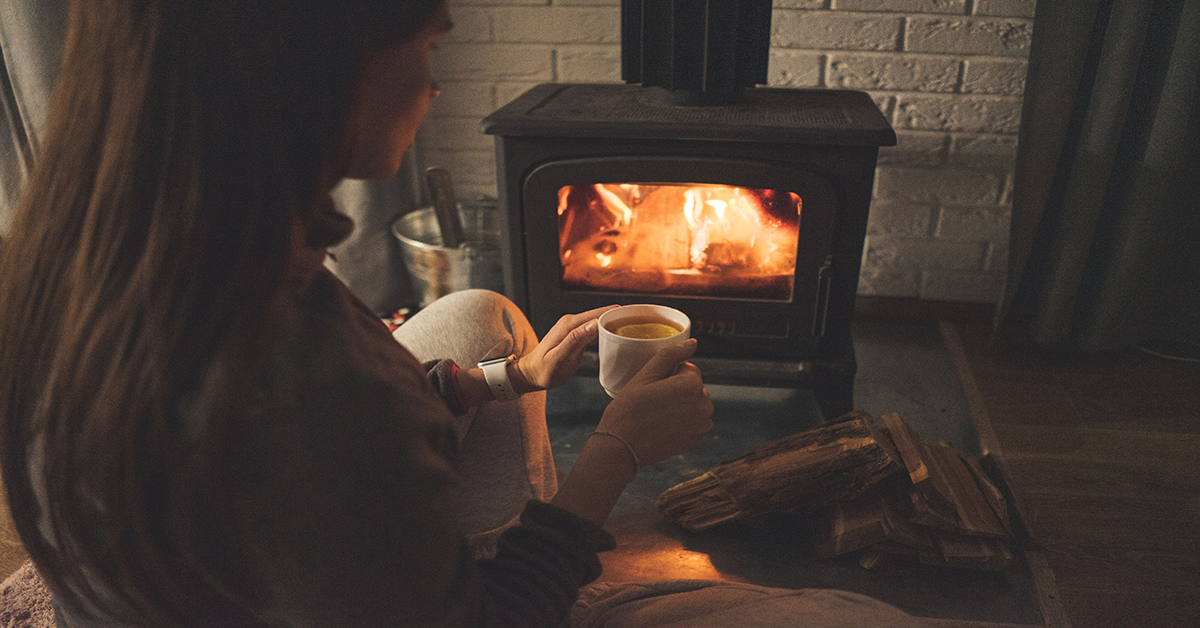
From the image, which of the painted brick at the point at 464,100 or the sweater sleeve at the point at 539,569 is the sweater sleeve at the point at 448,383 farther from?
the painted brick at the point at 464,100

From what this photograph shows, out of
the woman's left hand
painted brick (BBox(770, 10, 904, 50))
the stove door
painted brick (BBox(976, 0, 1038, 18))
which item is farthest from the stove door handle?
painted brick (BBox(976, 0, 1038, 18))

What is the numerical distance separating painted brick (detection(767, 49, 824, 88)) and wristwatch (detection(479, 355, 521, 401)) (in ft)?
3.58

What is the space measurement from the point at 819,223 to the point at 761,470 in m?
0.42

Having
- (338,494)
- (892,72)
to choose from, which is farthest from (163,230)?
(892,72)

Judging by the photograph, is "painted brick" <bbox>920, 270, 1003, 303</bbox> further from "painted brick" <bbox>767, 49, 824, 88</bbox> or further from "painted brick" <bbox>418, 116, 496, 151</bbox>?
"painted brick" <bbox>418, 116, 496, 151</bbox>

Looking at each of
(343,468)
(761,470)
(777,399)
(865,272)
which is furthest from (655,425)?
(865,272)

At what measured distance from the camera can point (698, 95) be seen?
1390 mm

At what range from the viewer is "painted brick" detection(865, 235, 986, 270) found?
1881mm

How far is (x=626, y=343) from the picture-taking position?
32.2 inches

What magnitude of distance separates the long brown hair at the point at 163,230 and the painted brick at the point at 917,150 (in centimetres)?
153

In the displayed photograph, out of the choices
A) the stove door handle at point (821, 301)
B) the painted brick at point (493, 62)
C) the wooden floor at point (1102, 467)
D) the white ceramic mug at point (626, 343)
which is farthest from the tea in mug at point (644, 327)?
the painted brick at point (493, 62)

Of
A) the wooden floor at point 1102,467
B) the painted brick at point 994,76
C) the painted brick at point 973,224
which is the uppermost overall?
the painted brick at point 994,76

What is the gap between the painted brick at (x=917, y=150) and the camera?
1.78 metres

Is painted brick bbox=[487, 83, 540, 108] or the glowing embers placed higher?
painted brick bbox=[487, 83, 540, 108]
